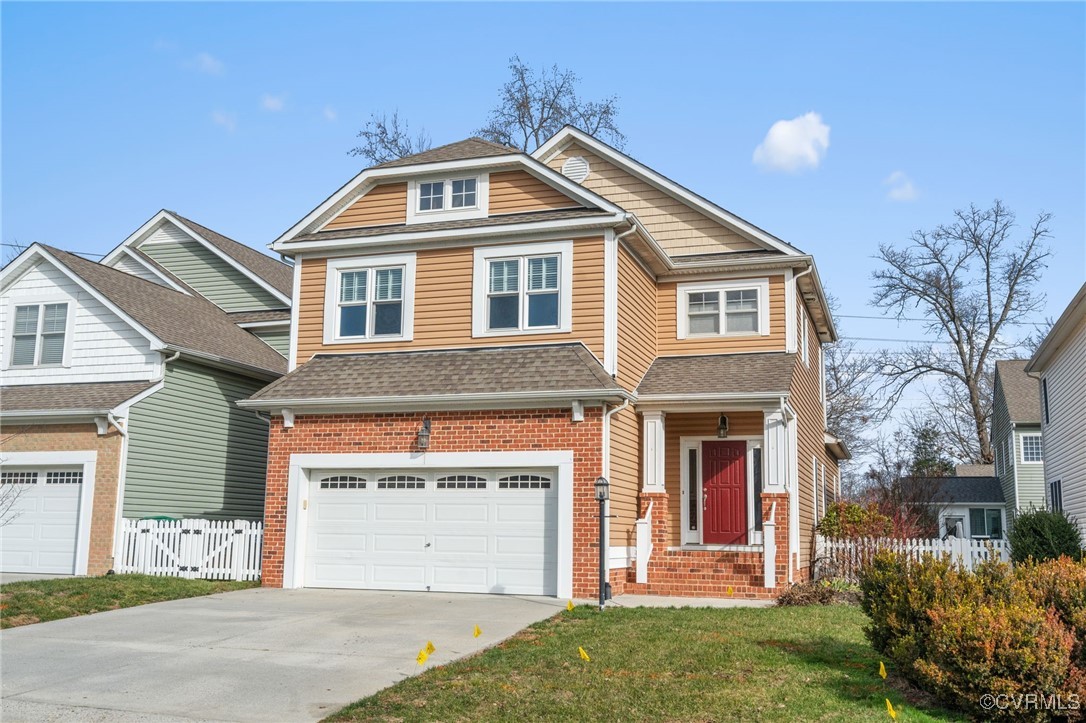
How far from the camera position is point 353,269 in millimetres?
17969

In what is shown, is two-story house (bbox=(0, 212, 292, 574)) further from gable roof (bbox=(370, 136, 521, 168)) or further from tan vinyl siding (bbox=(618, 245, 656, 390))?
tan vinyl siding (bbox=(618, 245, 656, 390))

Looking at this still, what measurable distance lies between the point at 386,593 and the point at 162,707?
777cm

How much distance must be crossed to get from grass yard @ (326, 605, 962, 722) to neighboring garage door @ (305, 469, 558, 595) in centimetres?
408

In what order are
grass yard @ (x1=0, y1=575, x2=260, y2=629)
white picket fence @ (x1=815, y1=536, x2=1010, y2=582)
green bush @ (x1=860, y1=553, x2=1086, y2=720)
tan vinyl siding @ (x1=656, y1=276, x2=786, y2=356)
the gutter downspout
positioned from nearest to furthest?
green bush @ (x1=860, y1=553, x2=1086, y2=720), grass yard @ (x1=0, y1=575, x2=260, y2=629), the gutter downspout, white picket fence @ (x1=815, y1=536, x2=1010, y2=582), tan vinyl siding @ (x1=656, y1=276, x2=786, y2=356)

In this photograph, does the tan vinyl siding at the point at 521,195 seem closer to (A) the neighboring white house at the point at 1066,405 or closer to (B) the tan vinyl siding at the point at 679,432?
(B) the tan vinyl siding at the point at 679,432

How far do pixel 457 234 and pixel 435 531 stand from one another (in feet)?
16.6

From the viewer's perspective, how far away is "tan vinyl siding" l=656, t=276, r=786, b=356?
60.2ft

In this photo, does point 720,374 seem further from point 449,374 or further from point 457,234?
point 457,234

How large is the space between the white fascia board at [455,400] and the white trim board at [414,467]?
2.58 feet

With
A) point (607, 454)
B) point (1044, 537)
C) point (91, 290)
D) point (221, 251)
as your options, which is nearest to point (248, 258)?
point (221, 251)

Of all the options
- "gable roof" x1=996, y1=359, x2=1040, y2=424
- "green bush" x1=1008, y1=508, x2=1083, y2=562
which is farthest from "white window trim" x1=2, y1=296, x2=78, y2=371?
"gable roof" x1=996, y1=359, x2=1040, y2=424

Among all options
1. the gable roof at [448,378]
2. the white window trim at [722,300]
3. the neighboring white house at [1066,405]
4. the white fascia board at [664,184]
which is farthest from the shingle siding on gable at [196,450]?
the neighboring white house at [1066,405]

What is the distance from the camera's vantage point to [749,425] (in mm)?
18297

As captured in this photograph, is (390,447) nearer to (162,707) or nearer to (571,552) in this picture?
(571,552)
